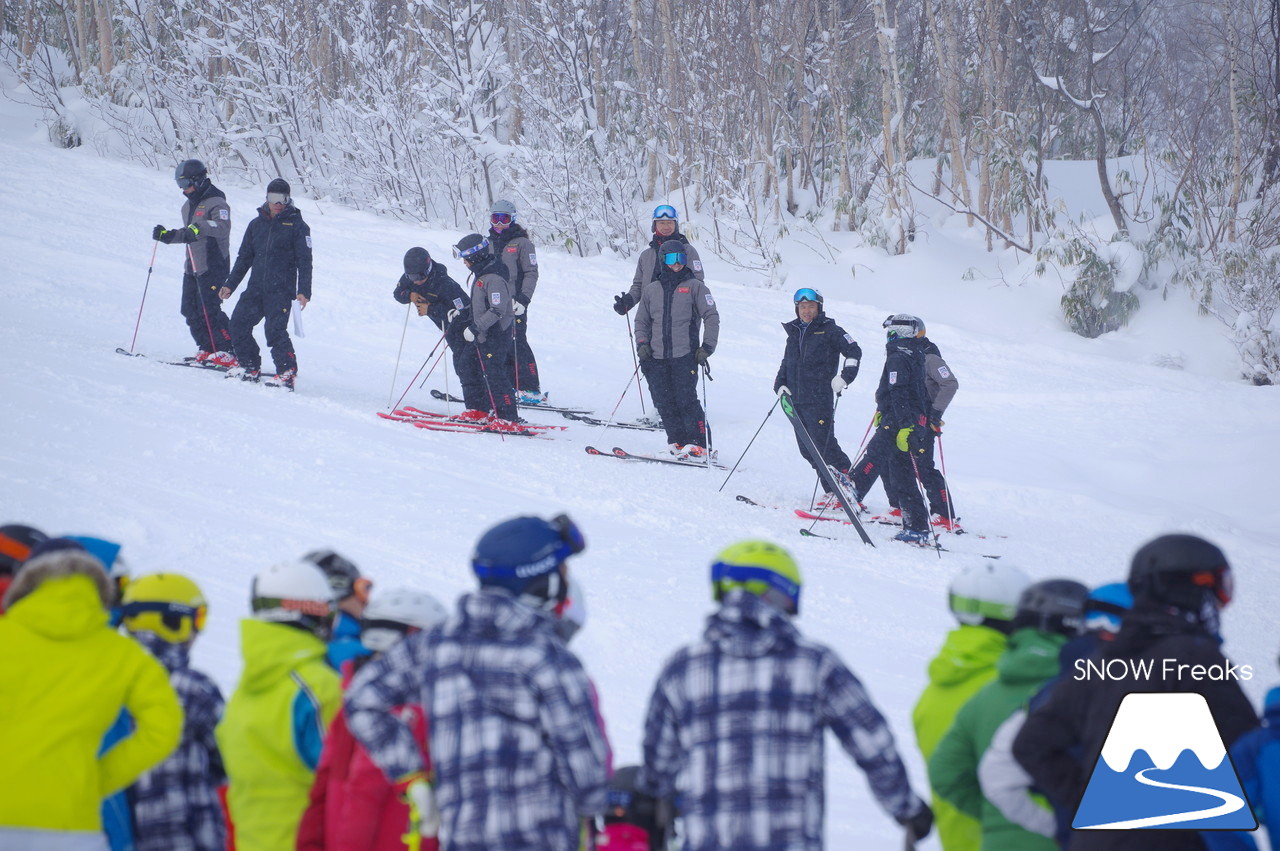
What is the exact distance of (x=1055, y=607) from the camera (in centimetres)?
Result: 270

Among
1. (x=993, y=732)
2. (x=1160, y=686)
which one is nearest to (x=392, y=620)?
(x=993, y=732)

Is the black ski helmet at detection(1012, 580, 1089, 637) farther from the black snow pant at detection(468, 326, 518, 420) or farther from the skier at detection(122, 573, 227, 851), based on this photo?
the black snow pant at detection(468, 326, 518, 420)

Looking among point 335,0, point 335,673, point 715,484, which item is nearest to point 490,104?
point 335,0

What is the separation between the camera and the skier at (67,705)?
260 centimetres

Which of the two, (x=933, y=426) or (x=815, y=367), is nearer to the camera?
(x=933, y=426)

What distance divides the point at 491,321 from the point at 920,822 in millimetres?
7292

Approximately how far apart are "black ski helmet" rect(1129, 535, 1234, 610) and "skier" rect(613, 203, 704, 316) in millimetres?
7006

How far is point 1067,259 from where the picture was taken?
14773 mm

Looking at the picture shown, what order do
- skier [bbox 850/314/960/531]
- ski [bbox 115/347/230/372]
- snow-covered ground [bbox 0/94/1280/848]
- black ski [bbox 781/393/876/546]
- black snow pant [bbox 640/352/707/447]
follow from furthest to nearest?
ski [bbox 115/347/230/372], black snow pant [bbox 640/352/707/447], skier [bbox 850/314/960/531], black ski [bbox 781/393/876/546], snow-covered ground [bbox 0/94/1280/848]

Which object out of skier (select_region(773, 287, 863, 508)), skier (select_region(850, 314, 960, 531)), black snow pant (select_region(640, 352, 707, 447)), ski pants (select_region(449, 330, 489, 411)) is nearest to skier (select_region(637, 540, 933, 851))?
skier (select_region(850, 314, 960, 531))

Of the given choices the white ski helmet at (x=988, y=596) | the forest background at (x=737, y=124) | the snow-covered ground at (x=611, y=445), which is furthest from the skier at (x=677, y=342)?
the forest background at (x=737, y=124)

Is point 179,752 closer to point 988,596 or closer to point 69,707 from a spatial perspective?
point 69,707

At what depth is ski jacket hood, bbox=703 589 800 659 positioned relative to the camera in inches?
101

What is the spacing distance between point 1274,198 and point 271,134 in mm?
15660
